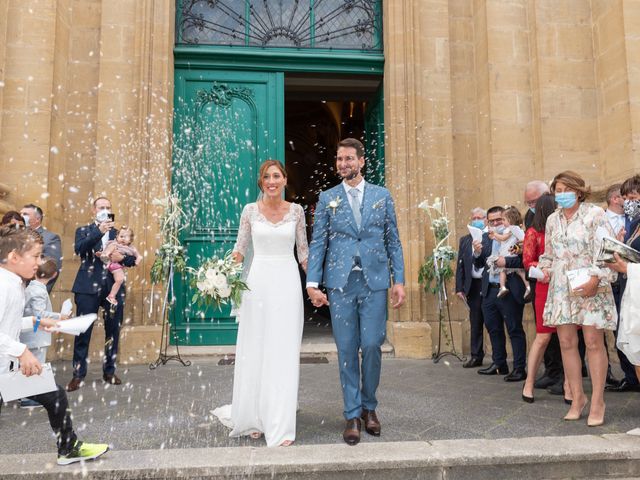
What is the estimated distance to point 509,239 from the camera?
18.2 feet

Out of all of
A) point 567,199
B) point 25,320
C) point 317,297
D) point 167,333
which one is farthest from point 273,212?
point 167,333

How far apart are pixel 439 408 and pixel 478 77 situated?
18.1ft

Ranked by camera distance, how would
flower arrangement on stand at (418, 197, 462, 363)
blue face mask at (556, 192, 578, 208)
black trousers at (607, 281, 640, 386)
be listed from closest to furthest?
blue face mask at (556, 192, 578, 208) → black trousers at (607, 281, 640, 386) → flower arrangement on stand at (418, 197, 462, 363)

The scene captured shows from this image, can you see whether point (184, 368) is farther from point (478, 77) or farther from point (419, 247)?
point (478, 77)

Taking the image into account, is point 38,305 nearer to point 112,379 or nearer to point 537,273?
point 112,379

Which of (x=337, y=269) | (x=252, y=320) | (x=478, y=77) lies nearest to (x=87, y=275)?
(x=252, y=320)

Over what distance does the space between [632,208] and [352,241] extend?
261cm

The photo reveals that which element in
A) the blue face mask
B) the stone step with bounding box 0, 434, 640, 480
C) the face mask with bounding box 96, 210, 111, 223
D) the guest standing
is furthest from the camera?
the face mask with bounding box 96, 210, 111, 223

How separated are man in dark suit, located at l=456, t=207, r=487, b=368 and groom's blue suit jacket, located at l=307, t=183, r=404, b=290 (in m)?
2.88

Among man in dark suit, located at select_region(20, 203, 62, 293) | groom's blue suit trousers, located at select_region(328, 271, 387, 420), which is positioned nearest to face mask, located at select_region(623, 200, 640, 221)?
groom's blue suit trousers, located at select_region(328, 271, 387, 420)

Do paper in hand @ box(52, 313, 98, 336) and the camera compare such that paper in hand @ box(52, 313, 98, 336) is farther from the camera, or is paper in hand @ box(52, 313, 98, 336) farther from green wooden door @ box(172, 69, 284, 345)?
green wooden door @ box(172, 69, 284, 345)

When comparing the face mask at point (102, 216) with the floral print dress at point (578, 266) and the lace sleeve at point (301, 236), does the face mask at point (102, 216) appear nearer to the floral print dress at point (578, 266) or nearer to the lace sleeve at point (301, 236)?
the lace sleeve at point (301, 236)

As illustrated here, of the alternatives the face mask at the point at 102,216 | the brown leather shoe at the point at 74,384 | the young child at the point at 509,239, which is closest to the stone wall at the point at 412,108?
the brown leather shoe at the point at 74,384

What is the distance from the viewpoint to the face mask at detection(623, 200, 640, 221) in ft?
14.1
